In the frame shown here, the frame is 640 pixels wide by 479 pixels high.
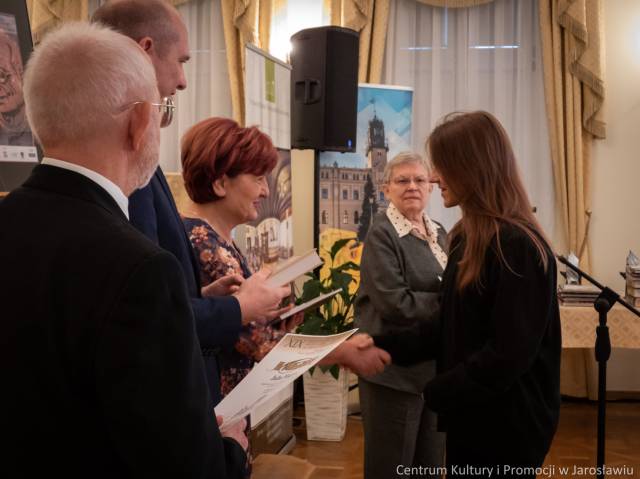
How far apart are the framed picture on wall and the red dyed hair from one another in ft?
1.38

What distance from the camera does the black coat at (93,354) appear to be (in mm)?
842

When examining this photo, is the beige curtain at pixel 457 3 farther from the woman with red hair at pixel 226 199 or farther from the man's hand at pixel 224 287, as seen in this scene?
the man's hand at pixel 224 287

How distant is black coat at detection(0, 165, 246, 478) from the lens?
0.84 metres

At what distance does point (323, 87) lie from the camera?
4.52 metres

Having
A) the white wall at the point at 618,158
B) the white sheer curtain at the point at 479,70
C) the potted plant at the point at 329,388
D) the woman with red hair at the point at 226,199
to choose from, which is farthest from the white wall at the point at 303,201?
the woman with red hair at the point at 226,199

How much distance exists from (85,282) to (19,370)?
0.46 feet

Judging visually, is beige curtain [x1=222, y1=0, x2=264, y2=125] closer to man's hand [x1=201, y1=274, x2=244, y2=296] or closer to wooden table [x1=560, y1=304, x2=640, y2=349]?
wooden table [x1=560, y1=304, x2=640, y2=349]

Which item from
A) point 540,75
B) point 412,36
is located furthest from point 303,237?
point 540,75

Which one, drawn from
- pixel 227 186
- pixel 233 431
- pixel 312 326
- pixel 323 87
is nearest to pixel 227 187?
pixel 227 186

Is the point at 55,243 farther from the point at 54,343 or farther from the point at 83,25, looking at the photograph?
the point at 83,25

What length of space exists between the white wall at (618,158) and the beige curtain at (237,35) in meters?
2.57

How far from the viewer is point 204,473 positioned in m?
0.92

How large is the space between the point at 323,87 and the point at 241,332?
2928 millimetres

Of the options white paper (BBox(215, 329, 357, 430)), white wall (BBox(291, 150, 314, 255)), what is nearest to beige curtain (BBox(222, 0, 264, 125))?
white wall (BBox(291, 150, 314, 255))
